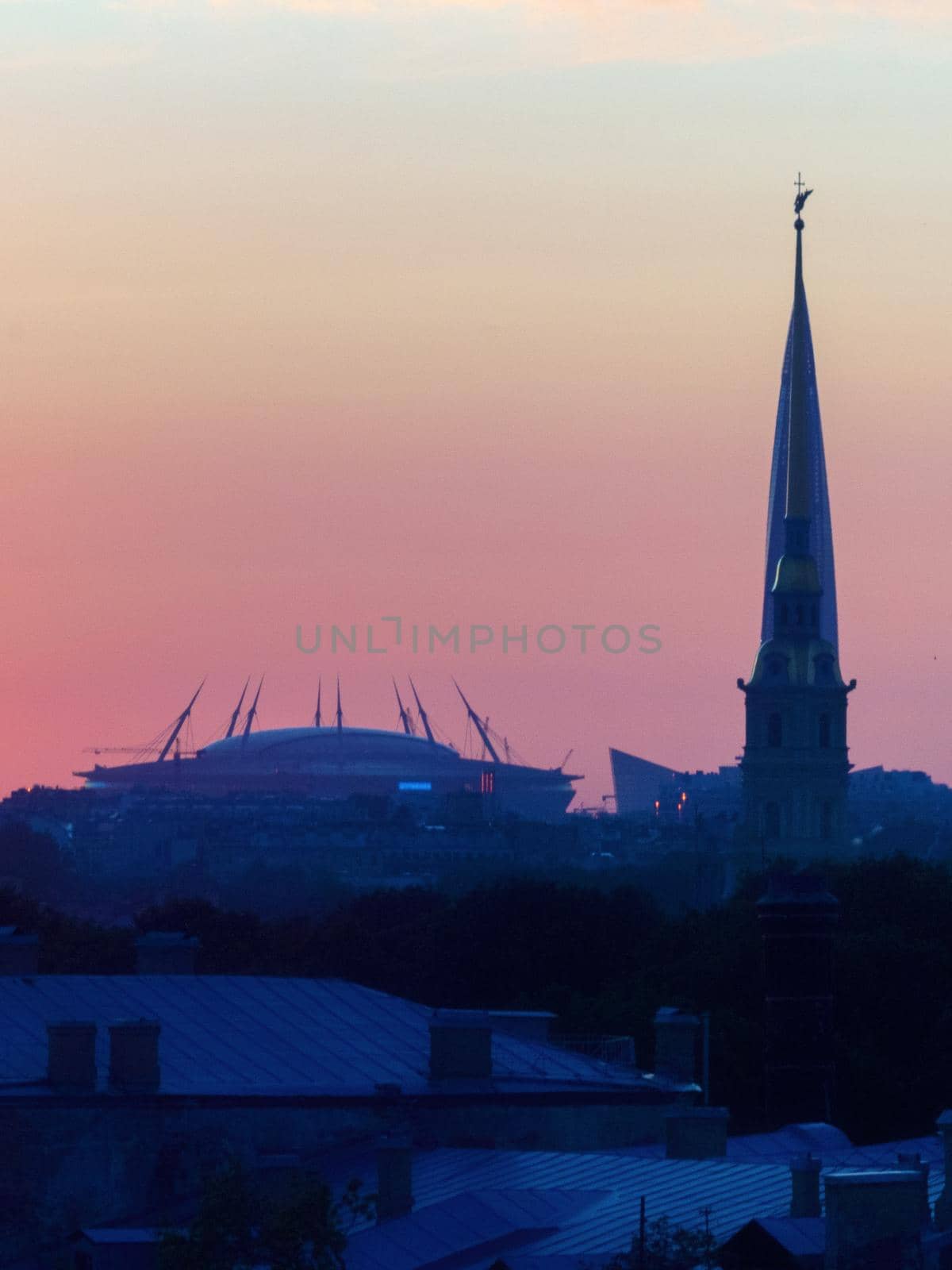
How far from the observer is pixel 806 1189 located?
33.1 meters

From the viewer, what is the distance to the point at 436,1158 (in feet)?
136

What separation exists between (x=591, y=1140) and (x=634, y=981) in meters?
39.2

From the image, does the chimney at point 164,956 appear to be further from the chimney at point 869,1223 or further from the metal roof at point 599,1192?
the chimney at point 869,1223

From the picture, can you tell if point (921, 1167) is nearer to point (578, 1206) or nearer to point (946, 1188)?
point (946, 1188)

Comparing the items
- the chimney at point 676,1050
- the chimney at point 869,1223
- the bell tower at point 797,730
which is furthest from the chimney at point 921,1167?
the bell tower at point 797,730

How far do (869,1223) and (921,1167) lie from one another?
4.75m

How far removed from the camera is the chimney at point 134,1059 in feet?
138

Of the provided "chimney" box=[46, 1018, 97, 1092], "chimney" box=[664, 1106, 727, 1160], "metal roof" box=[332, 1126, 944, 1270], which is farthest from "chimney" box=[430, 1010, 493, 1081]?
"chimney" box=[664, 1106, 727, 1160]

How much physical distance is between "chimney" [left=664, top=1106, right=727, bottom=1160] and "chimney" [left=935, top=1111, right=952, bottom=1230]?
13.4ft

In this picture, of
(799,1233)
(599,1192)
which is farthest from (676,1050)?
(799,1233)

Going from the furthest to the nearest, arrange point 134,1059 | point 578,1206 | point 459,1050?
point 459,1050
point 134,1059
point 578,1206

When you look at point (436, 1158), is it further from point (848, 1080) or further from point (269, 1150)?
A: point (848, 1080)

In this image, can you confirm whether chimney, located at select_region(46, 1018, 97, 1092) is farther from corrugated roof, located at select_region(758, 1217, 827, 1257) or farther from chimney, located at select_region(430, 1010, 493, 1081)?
corrugated roof, located at select_region(758, 1217, 827, 1257)

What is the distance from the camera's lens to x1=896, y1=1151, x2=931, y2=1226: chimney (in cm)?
3140
